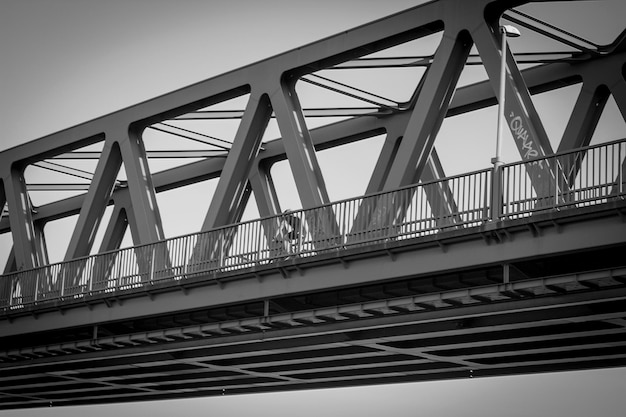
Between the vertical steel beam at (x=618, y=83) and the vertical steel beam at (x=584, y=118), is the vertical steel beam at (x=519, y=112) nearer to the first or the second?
the vertical steel beam at (x=584, y=118)

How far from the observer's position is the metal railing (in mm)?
25078

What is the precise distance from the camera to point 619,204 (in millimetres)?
22828

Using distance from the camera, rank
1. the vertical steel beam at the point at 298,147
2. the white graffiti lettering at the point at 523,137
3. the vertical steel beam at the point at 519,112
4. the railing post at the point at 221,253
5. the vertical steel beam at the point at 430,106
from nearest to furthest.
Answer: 1. the vertical steel beam at the point at 519,112
2. the white graffiti lettering at the point at 523,137
3. the vertical steel beam at the point at 430,106
4. the vertical steel beam at the point at 298,147
5. the railing post at the point at 221,253

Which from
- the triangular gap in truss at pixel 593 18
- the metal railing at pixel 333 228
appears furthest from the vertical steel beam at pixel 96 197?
the triangular gap in truss at pixel 593 18

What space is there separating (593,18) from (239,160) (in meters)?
43.4

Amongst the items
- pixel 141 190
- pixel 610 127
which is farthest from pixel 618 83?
pixel 610 127

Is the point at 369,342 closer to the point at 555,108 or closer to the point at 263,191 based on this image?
the point at 263,191

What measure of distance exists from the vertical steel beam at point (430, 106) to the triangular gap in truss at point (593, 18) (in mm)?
42495

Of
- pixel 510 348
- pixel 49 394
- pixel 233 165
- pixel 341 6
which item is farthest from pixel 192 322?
pixel 341 6

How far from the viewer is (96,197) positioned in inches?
1603

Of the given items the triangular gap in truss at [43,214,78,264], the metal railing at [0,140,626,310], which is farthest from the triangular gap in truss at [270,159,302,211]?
the metal railing at [0,140,626,310]

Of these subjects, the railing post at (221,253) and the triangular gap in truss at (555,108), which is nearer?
the railing post at (221,253)

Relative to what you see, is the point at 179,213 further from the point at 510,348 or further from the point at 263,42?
the point at 510,348

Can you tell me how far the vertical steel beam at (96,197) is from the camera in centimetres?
4072
